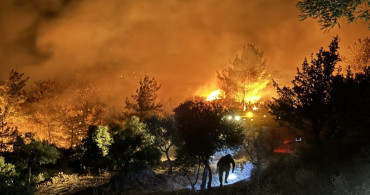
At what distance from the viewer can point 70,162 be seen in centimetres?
3403

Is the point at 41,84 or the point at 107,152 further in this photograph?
the point at 41,84

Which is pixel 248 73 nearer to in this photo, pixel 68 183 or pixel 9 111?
pixel 68 183

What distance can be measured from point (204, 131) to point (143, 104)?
3136 centimetres

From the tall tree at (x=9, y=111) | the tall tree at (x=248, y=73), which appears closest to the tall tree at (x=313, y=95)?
the tall tree at (x=248, y=73)

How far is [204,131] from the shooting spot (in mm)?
20375

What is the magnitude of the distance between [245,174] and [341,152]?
11.9 meters

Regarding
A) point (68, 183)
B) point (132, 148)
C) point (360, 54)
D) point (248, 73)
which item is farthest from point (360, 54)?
point (68, 183)

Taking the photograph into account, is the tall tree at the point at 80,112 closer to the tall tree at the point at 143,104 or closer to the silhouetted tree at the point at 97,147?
the tall tree at the point at 143,104

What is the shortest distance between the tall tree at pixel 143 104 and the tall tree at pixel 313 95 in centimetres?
3473

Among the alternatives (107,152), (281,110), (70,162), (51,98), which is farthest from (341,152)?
(51,98)

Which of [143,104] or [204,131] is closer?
[204,131]

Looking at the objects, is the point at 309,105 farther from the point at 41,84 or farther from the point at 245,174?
the point at 41,84

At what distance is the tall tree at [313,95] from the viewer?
1602 centimetres

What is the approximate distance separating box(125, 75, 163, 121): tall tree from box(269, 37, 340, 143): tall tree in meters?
34.7
